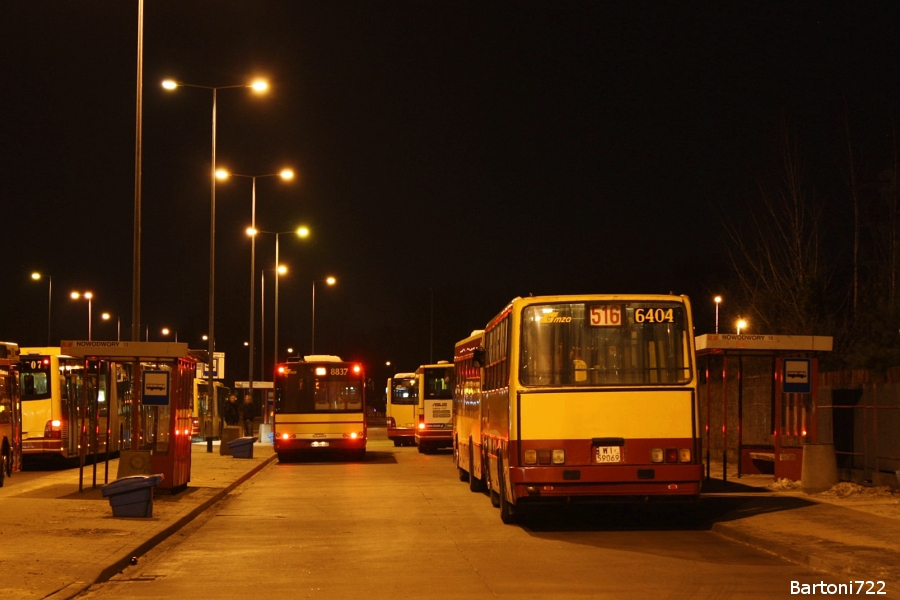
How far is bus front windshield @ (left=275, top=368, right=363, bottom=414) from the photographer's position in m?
36.8

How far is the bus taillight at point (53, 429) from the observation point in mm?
31938

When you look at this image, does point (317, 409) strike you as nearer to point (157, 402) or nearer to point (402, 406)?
point (402, 406)

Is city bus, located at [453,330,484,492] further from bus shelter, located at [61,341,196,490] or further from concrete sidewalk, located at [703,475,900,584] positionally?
bus shelter, located at [61,341,196,490]

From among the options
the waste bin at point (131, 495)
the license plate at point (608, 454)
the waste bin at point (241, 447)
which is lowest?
the waste bin at point (241, 447)

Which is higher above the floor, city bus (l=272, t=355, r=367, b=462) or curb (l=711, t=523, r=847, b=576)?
city bus (l=272, t=355, r=367, b=462)

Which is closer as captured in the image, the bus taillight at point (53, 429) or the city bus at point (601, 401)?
the city bus at point (601, 401)

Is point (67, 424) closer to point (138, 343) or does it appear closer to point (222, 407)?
point (138, 343)

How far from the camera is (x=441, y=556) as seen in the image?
13.8 m

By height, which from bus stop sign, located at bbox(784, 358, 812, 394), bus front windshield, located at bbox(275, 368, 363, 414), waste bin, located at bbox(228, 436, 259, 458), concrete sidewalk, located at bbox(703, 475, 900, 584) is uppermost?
bus stop sign, located at bbox(784, 358, 812, 394)

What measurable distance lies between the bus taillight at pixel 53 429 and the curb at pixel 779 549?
20.6 metres

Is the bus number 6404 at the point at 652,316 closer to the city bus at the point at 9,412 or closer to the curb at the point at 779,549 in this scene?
the curb at the point at 779,549

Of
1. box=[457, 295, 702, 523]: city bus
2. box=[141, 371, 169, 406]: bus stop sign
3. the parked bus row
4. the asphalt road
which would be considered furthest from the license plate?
the parked bus row

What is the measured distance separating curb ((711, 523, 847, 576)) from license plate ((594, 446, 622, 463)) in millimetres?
1689

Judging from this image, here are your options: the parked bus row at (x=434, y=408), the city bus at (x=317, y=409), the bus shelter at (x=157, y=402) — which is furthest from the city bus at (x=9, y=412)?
the parked bus row at (x=434, y=408)
